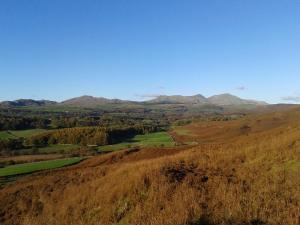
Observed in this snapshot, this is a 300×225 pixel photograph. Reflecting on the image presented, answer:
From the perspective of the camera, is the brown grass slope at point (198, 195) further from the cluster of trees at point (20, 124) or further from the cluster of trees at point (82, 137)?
the cluster of trees at point (20, 124)

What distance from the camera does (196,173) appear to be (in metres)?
17.0

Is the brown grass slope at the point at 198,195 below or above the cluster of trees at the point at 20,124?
above

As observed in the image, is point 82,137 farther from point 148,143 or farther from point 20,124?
point 20,124

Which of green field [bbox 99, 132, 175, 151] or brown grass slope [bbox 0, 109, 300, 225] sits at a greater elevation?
brown grass slope [bbox 0, 109, 300, 225]

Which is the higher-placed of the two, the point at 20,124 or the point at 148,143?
the point at 20,124

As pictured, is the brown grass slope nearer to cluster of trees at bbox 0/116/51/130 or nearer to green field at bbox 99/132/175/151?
green field at bbox 99/132/175/151

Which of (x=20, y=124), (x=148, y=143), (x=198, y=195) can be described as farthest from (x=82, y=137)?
(x=198, y=195)

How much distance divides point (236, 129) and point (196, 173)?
2648 inches

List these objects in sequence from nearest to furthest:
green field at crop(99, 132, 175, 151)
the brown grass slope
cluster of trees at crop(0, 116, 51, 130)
→ the brown grass slope
green field at crop(99, 132, 175, 151)
cluster of trees at crop(0, 116, 51, 130)

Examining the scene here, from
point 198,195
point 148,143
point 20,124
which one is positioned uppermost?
point 198,195

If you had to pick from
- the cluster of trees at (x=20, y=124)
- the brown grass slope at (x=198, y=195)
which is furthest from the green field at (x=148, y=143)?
the brown grass slope at (x=198, y=195)

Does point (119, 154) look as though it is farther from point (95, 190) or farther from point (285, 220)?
point (285, 220)

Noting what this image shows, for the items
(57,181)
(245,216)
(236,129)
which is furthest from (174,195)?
(236,129)

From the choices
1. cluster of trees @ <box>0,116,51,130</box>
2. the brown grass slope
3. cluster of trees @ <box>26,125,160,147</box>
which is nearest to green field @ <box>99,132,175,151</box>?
cluster of trees @ <box>26,125,160,147</box>
